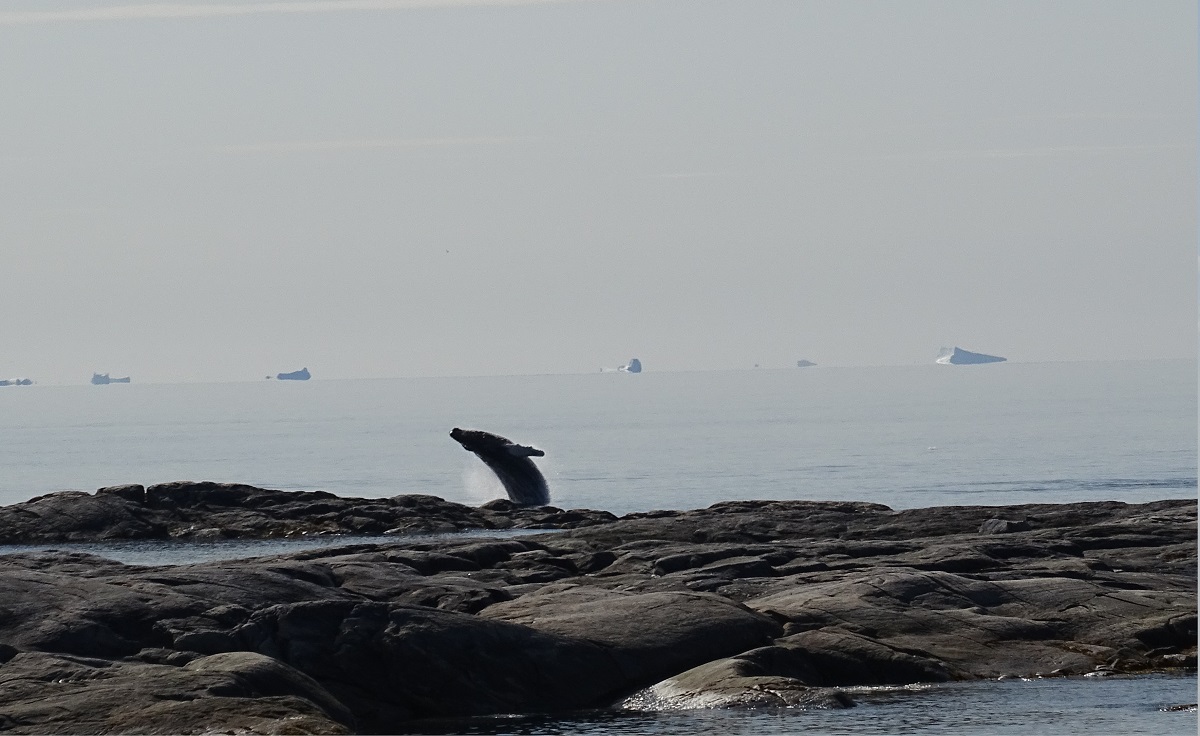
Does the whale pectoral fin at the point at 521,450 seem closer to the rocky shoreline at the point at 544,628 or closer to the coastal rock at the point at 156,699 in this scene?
the rocky shoreline at the point at 544,628

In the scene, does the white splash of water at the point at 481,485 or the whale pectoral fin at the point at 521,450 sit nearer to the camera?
the whale pectoral fin at the point at 521,450

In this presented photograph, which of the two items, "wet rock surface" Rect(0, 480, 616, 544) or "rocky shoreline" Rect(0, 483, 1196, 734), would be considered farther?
"wet rock surface" Rect(0, 480, 616, 544)

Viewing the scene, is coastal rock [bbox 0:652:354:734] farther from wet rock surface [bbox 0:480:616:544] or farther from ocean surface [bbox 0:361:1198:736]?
wet rock surface [bbox 0:480:616:544]

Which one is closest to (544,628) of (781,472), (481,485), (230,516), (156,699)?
(156,699)

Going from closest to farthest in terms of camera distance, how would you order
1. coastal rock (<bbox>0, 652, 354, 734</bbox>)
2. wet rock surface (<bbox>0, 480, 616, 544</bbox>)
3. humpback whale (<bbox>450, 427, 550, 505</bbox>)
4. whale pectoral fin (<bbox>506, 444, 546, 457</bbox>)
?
coastal rock (<bbox>0, 652, 354, 734</bbox>)
wet rock surface (<bbox>0, 480, 616, 544</bbox>)
whale pectoral fin (<bbox>506, 444, 546, 457</bbox>)
humpback whale (<bbox>450, 427, 550, 505</bbox>)

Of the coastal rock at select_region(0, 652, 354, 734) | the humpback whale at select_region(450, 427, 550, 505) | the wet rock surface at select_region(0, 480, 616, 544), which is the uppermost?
the humpback whale at select_region(450, 427, 550, 505)

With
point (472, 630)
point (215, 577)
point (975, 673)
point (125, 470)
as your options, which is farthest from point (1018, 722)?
point (125, 470)

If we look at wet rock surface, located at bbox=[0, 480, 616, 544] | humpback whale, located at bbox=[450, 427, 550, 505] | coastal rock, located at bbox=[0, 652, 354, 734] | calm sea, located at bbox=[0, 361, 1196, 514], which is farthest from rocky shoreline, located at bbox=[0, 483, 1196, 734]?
calm sea, located at bbox=[0, 361, 1196, 514]

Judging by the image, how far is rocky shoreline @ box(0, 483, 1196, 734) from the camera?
83.5 ft

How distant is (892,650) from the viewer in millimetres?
30656

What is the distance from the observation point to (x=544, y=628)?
3033cm

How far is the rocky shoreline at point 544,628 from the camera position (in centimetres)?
2545

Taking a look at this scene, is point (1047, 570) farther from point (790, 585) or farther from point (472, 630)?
point (472, 630)

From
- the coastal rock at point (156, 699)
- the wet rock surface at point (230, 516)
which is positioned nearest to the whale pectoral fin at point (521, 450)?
the wet rock surface at point (230, 516)
